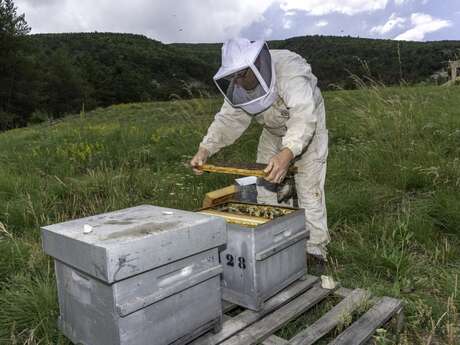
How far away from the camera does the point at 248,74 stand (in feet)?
8.52

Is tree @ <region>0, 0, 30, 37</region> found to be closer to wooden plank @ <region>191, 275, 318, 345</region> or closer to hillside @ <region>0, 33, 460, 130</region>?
hillside @ <region>0, 33, 460, 130</region>

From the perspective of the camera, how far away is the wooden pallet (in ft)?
6.57

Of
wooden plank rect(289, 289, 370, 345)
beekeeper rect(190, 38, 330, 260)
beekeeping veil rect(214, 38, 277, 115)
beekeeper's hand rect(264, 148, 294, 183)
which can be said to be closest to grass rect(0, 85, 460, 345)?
wooden plank rect(289, 289, 370, 345)

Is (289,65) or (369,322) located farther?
(289,65)

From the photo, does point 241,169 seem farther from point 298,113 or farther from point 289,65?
point 289,65

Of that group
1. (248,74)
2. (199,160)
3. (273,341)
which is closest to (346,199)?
(199,160)

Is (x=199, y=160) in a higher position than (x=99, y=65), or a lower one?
lower

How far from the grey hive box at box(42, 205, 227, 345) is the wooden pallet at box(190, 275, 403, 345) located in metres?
0.12

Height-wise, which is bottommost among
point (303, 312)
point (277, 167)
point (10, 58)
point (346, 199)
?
point (303, 312)

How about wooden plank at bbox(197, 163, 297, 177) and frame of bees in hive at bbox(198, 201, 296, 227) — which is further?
frame of bees in hive at bbox(198, 201, 296, 227)

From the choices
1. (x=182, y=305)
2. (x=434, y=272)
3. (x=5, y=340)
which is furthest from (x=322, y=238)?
(x=5, y=340)

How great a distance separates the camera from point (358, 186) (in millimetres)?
4160

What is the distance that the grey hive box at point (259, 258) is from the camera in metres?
2.10

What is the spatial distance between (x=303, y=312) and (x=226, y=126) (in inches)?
57.3
